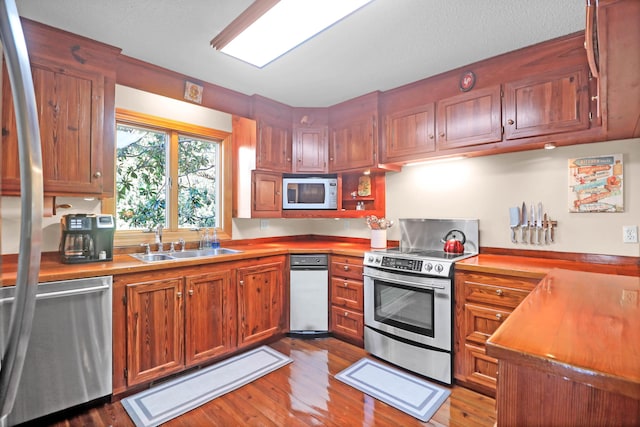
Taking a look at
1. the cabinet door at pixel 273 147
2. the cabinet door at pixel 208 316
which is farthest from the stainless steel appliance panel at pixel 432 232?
the cabinet door at pixel 208 316

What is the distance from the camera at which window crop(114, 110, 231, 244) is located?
267 cm

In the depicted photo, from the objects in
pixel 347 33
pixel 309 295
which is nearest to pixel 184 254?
pixel 309 295

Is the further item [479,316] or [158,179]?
[158,179]

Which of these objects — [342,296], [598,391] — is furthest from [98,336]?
[598,391]

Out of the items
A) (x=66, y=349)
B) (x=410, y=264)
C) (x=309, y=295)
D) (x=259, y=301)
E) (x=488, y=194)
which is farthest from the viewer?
(x=309, y=295)

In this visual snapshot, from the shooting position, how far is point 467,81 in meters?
2.56

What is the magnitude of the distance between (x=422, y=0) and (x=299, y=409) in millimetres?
2577

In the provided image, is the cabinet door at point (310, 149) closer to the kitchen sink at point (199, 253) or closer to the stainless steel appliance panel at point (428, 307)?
the kitchen sink at point (199, 253)

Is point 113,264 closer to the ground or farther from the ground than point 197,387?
farther from the ground

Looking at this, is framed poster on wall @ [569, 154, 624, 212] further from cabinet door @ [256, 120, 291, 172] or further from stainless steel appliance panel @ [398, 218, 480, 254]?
cabinet door @ [256, 120, 291, 172]

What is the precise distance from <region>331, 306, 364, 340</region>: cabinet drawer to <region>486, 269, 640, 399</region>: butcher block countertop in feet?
5.70

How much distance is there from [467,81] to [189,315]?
9.48ft

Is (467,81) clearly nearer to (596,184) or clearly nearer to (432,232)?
(596,184)

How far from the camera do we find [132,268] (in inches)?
80.8
